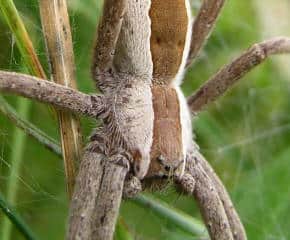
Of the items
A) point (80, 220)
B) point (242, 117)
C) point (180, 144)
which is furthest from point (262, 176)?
point (80, 220)

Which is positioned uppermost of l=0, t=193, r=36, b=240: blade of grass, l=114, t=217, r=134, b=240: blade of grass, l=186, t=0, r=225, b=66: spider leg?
l=186, t=0, r=225, b=66: spider leg

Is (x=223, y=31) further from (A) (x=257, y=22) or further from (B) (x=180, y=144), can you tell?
(B) (x=180, y=144)

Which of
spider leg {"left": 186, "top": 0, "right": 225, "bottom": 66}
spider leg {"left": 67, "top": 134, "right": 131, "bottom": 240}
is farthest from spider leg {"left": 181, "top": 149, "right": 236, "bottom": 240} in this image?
spider leg {"left": 186, "top": 0, "right": 225, "bottom": 66}

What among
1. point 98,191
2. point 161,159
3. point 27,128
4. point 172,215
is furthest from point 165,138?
point 172,215

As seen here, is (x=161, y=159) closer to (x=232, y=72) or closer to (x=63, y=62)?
(x=63, y=62)

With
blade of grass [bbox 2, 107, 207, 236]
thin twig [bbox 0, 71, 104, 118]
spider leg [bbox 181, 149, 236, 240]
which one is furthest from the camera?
blade of grass [bbox 2, 107, 207, 236]

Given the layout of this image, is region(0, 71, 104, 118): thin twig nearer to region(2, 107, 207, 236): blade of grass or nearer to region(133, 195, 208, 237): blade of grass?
region(2, 107, 207, 236): blade of grass
